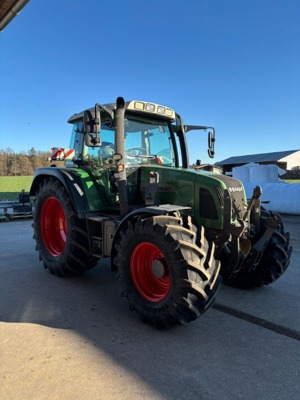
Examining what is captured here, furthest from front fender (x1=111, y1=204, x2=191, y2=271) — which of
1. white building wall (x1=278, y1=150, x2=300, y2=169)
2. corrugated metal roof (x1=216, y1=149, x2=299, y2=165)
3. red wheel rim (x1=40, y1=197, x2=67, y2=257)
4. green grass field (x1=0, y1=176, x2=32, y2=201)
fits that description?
white building wall (x1=278, y1=150, x2=300, y2=169)

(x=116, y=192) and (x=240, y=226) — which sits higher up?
(x=116, y=192)

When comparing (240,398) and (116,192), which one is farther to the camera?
(116,192)

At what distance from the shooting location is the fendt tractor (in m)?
3.13

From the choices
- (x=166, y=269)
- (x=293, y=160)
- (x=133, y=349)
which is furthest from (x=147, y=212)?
(x=293, y=160)

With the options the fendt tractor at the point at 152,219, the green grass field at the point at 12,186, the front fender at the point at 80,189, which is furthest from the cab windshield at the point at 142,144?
the green grass field at the point at 12,186

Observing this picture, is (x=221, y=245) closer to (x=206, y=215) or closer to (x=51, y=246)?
(x=206, y=215)

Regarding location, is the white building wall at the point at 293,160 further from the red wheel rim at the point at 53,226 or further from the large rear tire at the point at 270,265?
the red wheel rim at the point at 53,226

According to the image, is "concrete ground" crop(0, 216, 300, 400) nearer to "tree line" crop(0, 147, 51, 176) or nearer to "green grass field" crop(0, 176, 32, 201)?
"green grass field" crop(0, 176, 32, 201)

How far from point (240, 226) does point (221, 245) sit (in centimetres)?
30

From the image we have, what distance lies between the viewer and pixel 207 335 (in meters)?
3.11

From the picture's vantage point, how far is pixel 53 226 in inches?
211

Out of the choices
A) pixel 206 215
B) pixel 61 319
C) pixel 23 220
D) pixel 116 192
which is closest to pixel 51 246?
pixel 116 192

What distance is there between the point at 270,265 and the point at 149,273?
162cm

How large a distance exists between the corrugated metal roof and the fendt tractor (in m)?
35.6
